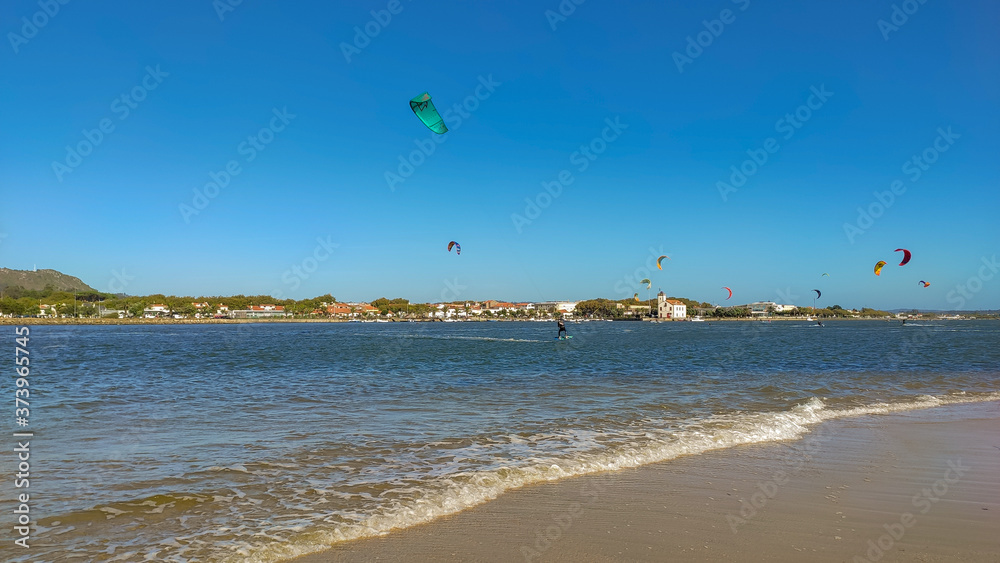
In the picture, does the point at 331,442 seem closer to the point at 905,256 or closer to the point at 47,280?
the point at 905,256

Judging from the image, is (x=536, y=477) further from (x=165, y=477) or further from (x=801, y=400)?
(x=801, y=400)

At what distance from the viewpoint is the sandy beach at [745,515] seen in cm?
451

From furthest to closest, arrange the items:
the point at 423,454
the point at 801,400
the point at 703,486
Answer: the point at 801,400 < the point at 423,454 < the point at 703,486

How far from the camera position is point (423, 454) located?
25.7 ft

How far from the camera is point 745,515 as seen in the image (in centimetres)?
538

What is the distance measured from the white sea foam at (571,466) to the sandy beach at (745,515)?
8.2 inches

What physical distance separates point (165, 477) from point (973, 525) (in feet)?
27.5

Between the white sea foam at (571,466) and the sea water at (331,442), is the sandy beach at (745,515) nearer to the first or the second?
the white sea foam at (571,466)

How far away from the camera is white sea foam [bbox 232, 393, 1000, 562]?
4.88 m

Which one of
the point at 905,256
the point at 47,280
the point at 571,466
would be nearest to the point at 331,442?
the point at 571,466

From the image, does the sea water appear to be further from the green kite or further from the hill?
the hill

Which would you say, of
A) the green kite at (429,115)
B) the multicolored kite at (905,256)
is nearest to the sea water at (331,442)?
the green kite at (429,115)

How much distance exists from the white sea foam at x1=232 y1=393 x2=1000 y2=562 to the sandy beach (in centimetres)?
21

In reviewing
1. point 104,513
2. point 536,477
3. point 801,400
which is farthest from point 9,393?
point 801,400
